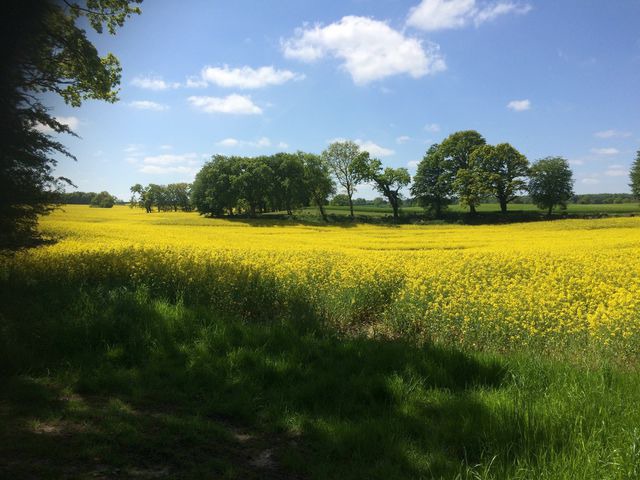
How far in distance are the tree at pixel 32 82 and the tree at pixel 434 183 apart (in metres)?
A: 64.2

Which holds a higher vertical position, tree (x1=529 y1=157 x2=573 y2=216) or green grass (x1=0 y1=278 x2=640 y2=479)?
tree (x1=529 y1=157 x2=573 y2=216)

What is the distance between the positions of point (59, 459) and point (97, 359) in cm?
217

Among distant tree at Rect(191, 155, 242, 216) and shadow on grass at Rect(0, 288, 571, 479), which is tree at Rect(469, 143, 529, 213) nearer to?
distant tree at Rect(191, 155, 242, 216)

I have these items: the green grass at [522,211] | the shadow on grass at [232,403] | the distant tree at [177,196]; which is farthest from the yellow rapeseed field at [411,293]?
the distant tree at [177,196]

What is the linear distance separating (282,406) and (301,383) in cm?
50

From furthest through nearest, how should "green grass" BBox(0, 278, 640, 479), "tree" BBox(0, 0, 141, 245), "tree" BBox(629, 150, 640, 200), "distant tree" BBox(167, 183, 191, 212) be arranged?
"distant tree" BBox(167, 183, 191, 212) → "tree" BBox(629, 150, 640, 200) → "tree" BBox(0, 0, 141, 245) → "green grass" BBox(0, 278, 640, 479)

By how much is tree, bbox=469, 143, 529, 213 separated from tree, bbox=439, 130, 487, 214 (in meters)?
1.57

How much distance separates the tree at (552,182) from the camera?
65688 millimetres

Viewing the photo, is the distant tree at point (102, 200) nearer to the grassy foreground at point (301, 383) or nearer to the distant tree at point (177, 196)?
the distant tree at point (177, 196)

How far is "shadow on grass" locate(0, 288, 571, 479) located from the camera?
10.4ft

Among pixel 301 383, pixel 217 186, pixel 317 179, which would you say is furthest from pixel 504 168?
pixel 301 383

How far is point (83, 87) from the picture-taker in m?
11.8

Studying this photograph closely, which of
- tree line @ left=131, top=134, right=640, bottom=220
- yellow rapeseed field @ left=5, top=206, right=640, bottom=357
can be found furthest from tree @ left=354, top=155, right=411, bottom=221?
yellow rapeseed field @ left=5, top=206, right=640, bottom=357

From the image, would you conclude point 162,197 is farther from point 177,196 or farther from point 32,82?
point 32,82
